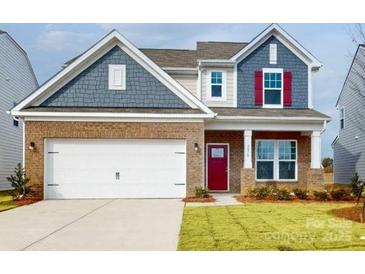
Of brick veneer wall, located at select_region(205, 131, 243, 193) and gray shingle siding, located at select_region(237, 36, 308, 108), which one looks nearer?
brick veneer wall, located at select_region(205, 131, 243, 193)

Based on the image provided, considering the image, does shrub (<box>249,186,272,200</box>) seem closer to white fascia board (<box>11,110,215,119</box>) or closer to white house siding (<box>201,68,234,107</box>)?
white fascia board (<box>11,110,215,119</box>)

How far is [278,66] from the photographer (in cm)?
2083

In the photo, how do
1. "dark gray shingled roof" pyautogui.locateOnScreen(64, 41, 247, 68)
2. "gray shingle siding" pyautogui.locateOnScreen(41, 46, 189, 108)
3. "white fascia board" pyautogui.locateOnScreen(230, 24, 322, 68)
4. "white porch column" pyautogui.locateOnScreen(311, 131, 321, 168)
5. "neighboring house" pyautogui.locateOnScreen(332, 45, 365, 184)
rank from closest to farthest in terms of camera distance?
"gray shingle siding" pyautogui.locateOnScreen(41, 46, 189, 108), "white porch column" pyautogui.locateOnScreen(311, 131, 321, 168), "white fascia board" pyautogui.locateOnScreen(230, 24, 322, 68), "dark gray shingled roof" pyautogui.locateOnScreen(64, 41, 247, 68), "neighboring house" pyautogui.locateOnScreen(332, 45, 365, 184)

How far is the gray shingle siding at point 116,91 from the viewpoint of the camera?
17.9m

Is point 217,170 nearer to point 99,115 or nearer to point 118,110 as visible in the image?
point 118,110

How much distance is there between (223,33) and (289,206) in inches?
254

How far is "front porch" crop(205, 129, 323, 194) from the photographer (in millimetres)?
20547

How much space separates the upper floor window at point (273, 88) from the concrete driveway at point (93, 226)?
6986 mm

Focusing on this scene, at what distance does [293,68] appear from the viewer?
68.5 ft

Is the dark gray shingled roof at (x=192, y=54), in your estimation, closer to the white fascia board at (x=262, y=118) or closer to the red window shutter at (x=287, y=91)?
the red window shutter at (x=287, y=91)

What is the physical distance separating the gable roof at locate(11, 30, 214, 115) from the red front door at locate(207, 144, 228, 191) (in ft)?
11.1

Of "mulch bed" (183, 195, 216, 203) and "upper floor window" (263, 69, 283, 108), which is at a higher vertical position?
"upper floor window" (263, 69, 283, 108)

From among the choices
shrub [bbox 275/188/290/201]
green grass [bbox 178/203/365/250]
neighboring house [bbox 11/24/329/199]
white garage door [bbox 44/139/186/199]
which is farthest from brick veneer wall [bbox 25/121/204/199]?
green grass [bbox 178/203/365/250]
